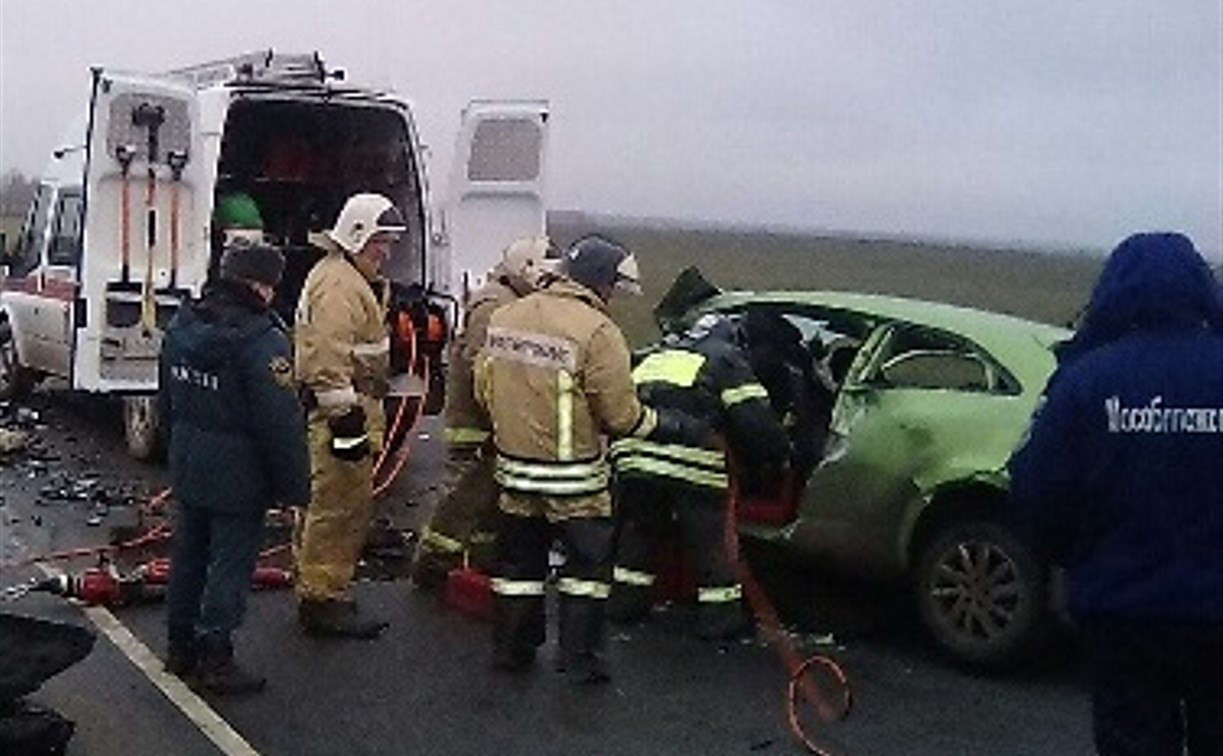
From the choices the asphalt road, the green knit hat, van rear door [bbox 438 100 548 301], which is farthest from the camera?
van rear door [bbox 438 100 548 301]

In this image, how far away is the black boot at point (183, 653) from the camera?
22.5 ft

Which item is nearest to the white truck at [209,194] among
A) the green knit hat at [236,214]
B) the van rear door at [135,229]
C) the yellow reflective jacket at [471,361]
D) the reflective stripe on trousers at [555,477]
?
the van rear door at [135,229]

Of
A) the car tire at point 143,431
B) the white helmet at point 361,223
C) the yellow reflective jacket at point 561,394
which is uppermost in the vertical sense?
the white helmet at point 361,223

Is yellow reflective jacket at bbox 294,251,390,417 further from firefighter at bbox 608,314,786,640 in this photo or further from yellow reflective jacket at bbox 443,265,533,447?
firefighter at bbox 608,314,786,640

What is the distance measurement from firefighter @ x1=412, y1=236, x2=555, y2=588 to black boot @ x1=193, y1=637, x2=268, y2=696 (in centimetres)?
174

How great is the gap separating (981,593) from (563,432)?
75.9 inches

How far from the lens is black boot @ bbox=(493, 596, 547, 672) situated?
7.13 m

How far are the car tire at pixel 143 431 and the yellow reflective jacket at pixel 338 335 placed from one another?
196 inches

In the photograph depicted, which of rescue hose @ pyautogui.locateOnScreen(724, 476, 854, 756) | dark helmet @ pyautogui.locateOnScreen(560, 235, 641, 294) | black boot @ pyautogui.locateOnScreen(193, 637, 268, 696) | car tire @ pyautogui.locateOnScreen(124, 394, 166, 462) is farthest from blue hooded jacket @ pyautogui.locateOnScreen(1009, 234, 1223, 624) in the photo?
car tire @ pyautogui.locateOnScreen(124, 394, 166, 462)

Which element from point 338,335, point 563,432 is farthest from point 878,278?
point 563,432

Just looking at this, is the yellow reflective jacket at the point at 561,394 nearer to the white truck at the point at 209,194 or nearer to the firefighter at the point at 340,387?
the firefighter at the point at 340,387

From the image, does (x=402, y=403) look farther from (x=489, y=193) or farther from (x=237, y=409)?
(x=237, y=409)

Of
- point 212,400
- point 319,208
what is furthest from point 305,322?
point 319,208

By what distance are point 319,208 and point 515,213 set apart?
147cm
